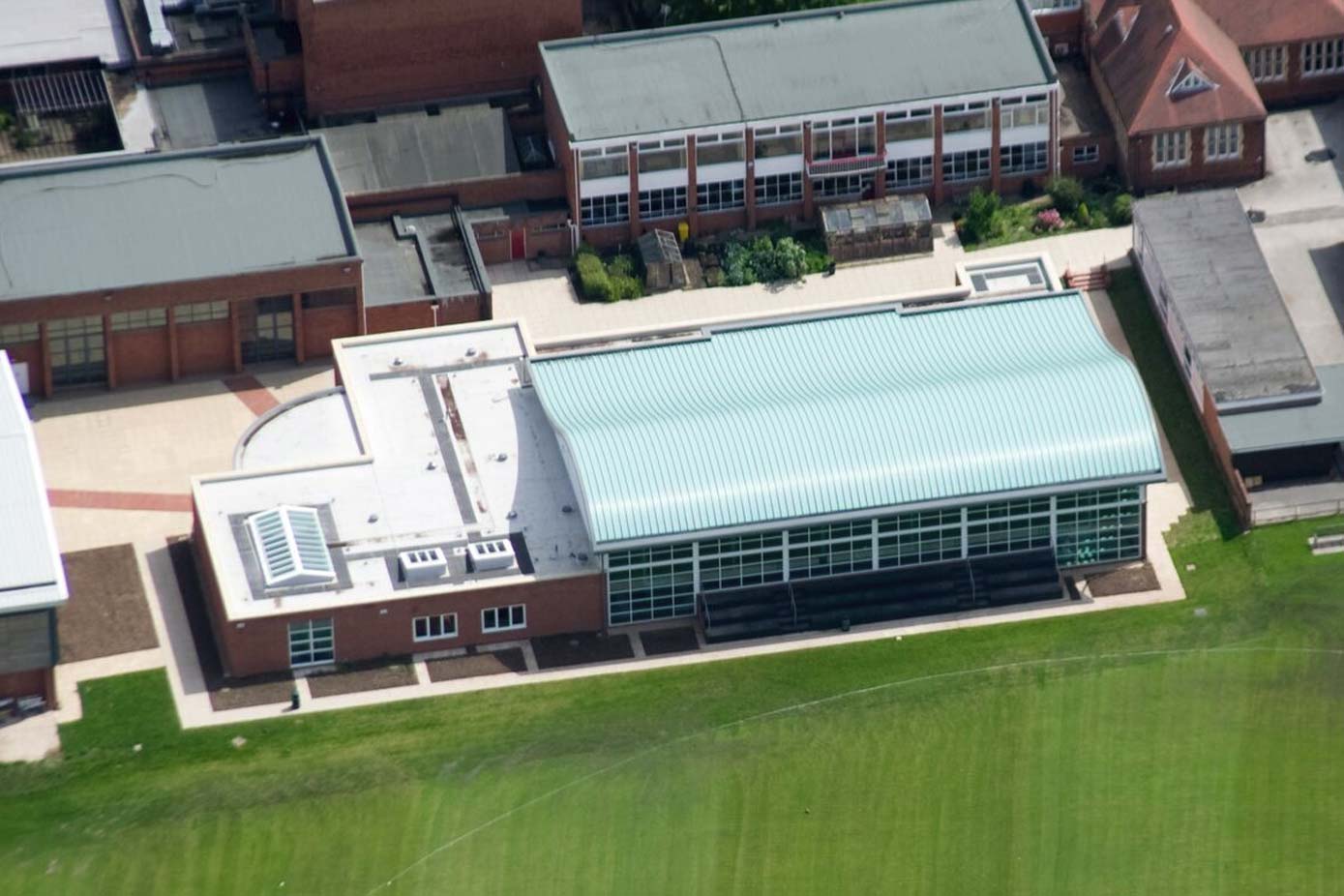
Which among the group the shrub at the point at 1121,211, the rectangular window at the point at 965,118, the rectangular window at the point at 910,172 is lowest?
the shrub at the point at 1121,211

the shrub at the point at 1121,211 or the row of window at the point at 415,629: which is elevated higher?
the shrub at the point at 1121,211

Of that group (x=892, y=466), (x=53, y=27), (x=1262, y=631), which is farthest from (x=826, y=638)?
(x=53, y=27)

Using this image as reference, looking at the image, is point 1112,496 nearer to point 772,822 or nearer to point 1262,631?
point 1262,631

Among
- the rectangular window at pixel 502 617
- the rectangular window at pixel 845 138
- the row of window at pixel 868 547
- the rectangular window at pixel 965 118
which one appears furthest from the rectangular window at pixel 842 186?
the rectangular window at pixel 502 617

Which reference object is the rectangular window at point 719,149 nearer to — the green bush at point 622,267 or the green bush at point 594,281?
the green bush at point 622,267

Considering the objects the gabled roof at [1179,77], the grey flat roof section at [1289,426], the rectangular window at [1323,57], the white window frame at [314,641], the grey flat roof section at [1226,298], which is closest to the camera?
the white window frame at [314,641]

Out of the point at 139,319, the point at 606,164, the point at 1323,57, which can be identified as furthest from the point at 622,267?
the point at 1323,57
